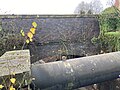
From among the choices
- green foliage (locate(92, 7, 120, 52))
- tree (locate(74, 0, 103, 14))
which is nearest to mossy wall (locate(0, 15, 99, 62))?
green foliage (locate(92, 7, 120, 52))

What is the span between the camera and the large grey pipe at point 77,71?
3648mm

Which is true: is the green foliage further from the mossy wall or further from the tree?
the tree

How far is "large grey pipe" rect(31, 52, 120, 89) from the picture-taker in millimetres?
3648

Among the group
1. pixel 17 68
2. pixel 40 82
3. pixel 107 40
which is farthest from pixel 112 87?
pixel 107 40

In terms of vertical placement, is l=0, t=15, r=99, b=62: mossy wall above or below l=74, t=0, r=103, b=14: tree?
below

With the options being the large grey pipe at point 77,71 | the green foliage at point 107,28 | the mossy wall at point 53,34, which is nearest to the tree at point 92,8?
the green foliage at point 107,28

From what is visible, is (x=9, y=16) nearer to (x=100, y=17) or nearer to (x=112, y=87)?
(x=100, y=17)

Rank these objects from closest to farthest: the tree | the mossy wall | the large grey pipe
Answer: the large grey pipe → the mossy wall → the tree

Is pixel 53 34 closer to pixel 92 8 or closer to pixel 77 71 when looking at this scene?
pixel 77 71

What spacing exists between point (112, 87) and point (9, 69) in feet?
12.4

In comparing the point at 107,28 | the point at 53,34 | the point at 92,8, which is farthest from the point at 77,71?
the point at 92,8

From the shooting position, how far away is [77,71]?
157 inches

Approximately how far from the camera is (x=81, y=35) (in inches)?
479

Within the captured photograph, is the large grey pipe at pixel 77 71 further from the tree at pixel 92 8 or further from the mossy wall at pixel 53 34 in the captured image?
the tree at pixel 92 8
